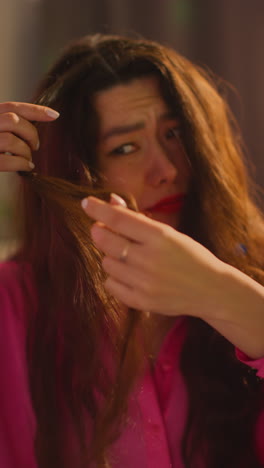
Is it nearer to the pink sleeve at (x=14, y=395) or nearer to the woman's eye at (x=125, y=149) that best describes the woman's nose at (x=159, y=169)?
the woman's eye at (x=125, y=149)

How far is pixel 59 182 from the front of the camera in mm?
668

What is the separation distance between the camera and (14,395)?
71 centimetres

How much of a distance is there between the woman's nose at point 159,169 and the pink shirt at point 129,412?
0.28 m

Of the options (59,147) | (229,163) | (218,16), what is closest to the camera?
(59,147)

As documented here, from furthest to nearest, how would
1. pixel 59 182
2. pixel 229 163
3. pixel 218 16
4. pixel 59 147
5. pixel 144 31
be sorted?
pixel 144 31 → pixel 218 16 → pixel 229 163 → pixel 59 147 → pixel 59 182

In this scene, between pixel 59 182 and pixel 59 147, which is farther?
pixel 59 147

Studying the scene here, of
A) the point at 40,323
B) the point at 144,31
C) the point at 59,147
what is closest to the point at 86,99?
the point at 59,147

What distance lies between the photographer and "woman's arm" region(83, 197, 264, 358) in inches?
17.9

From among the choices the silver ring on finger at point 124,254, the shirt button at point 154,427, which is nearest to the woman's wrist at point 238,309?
the silver ring on finger at point 124,254

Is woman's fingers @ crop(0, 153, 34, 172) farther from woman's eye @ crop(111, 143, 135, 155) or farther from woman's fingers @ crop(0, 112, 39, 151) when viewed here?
woman's eye @ crop(111, 143, 135, 155)

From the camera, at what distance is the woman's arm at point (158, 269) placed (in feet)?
1.49

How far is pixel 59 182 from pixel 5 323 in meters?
0.24

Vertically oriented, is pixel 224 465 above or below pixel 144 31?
below

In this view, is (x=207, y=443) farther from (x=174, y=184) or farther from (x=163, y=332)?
(x=174, y=184)
